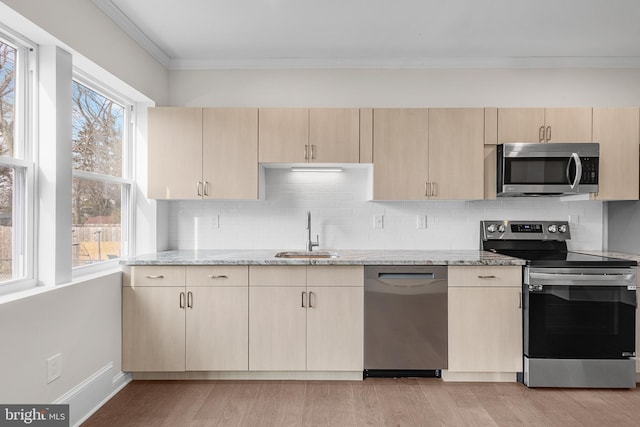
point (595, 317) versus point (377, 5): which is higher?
point (377, 5)

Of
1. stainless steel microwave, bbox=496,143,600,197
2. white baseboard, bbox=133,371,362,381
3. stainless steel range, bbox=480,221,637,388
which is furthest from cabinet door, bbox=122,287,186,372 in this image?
stainless steel microwave, bbox=496,143,600,197

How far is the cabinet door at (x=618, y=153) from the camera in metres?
3.24

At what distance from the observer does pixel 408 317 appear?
2953mm

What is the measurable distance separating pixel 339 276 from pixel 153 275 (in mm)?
1357

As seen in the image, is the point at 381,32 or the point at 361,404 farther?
the point at 381,32

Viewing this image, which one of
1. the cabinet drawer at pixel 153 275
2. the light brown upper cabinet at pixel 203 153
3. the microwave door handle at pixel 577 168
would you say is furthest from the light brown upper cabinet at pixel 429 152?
the cabinet drawer at pixel 153 275

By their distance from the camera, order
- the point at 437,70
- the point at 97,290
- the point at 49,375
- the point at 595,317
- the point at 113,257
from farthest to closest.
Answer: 1. the point at 437,70
2. the point at 113,257
3. the point at 595,317
4. the point at 97,290
5. the point at 49,375

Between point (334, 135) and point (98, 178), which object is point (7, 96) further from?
point (334, 135)

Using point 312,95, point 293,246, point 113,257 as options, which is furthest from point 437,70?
point 113,257

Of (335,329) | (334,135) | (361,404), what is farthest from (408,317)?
(334,135)

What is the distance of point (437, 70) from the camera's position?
3.61 metres

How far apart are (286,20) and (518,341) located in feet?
9.38

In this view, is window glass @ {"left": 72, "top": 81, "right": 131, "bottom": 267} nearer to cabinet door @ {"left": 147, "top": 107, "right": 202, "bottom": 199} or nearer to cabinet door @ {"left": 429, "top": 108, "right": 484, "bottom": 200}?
cabinet door @ {"left": 147, "top": 107, "right": 202, "bottom": 199}

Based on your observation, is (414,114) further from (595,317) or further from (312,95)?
(595,317)
